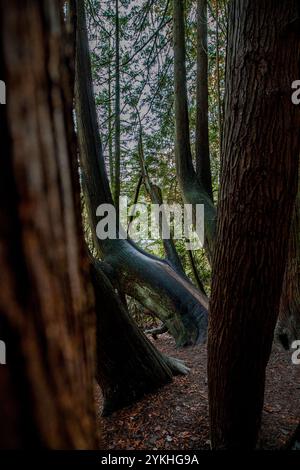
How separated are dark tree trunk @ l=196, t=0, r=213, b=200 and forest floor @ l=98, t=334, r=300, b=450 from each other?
3542mm

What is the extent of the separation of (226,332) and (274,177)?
3.43 ft

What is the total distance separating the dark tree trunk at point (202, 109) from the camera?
591 cm

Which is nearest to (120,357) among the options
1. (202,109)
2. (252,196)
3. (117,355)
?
(117,355)

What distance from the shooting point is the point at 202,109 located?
5.92 meters

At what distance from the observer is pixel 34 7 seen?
1.69 ft

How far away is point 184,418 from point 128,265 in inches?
120

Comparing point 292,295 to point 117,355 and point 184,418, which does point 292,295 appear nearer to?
point 184,418

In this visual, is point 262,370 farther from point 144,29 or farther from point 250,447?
point 144,29

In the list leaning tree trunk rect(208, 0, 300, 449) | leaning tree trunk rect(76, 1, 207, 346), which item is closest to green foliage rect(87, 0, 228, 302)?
leaning tree trunk rect(76, 1, 207, 346)

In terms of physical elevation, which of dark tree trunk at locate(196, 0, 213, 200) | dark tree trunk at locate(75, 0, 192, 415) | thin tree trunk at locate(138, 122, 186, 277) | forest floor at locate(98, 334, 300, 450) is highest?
dark tree trunk at locate(196, 0, 213, 200)

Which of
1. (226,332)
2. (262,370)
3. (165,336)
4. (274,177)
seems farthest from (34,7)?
(165,336)

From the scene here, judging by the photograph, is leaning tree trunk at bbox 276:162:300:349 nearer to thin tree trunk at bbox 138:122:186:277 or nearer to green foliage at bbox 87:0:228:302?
thin tree trunk at bbox 138:122:186:277

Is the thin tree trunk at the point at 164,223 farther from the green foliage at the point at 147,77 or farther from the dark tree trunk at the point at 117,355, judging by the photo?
the dark tree trunk at the point at 117,355

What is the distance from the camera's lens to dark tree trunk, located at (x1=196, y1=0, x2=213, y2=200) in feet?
19.4
